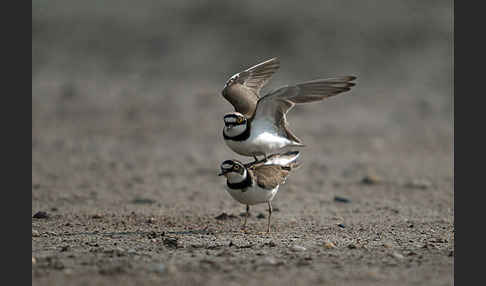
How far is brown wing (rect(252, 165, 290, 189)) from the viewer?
305 inches

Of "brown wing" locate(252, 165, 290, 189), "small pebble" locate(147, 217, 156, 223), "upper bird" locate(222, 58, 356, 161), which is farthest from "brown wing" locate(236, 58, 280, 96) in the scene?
"small pebble" locate(147, 217, 156, 223)

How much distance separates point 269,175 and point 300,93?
1.00 metres

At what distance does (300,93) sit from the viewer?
7.70 meters

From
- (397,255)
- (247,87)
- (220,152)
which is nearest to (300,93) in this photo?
(247,87)

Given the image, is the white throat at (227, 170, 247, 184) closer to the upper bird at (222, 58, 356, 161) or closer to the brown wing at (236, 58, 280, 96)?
the upper bird at (222, 58, 356, 161)

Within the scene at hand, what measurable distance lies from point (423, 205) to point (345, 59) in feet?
34.7

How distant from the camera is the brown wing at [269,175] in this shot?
25.4ft

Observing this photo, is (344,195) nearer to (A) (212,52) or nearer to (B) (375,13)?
(A) (212,52)

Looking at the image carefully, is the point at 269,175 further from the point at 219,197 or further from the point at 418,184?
the point at 418,184

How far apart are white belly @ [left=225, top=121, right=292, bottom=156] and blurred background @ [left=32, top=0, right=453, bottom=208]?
12.1 feet

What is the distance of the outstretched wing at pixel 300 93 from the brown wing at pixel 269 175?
2.08 ft

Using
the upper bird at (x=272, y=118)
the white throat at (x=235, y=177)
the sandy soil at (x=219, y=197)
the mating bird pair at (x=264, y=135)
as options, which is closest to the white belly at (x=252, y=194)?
the mating bird pair at (x=264, y=135)

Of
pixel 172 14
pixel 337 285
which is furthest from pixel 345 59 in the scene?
pixel 337 285

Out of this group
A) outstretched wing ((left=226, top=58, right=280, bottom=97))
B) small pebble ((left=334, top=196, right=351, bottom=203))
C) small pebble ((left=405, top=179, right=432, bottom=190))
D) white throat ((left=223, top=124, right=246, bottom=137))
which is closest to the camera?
white throat ((left=223, top=124, right=246, bottom=137))
